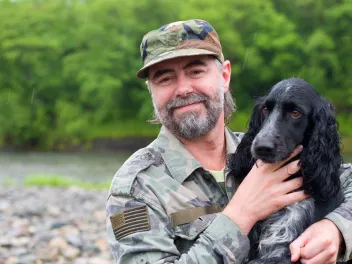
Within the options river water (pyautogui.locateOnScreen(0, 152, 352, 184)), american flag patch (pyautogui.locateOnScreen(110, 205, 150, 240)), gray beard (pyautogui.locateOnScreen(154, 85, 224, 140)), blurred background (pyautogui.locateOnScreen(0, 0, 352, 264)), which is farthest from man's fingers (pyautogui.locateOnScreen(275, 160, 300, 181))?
blurred background (pyautogui.locateOnScreen(0, 0, 352, 264))

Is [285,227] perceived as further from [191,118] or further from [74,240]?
[74,240]

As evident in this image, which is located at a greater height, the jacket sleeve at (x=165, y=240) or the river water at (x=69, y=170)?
the jacket sleeve at (x=165, y=240)

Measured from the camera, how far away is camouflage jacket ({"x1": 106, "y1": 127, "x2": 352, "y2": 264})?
2.84 m

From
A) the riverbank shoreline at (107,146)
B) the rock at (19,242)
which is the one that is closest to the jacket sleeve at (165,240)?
the rock at (19,242)

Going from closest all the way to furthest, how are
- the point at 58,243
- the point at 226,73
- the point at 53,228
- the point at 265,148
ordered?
the point at 265,148
the point at 226,73
the point at 58,243
the point at 53,228

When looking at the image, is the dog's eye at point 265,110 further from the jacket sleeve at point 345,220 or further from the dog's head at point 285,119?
the jacket sleeve at point 345,220

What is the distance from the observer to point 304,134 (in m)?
3.22

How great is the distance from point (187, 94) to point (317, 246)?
1.08 meters

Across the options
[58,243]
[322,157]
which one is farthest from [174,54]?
[58,243]

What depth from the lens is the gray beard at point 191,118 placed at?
3.31 metres

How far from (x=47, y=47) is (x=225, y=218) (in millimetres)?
48990

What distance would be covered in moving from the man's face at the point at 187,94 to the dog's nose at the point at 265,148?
16.4 inches

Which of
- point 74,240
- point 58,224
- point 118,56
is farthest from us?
point 118,56

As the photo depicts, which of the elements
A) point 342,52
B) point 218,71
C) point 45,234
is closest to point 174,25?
point 218,71
